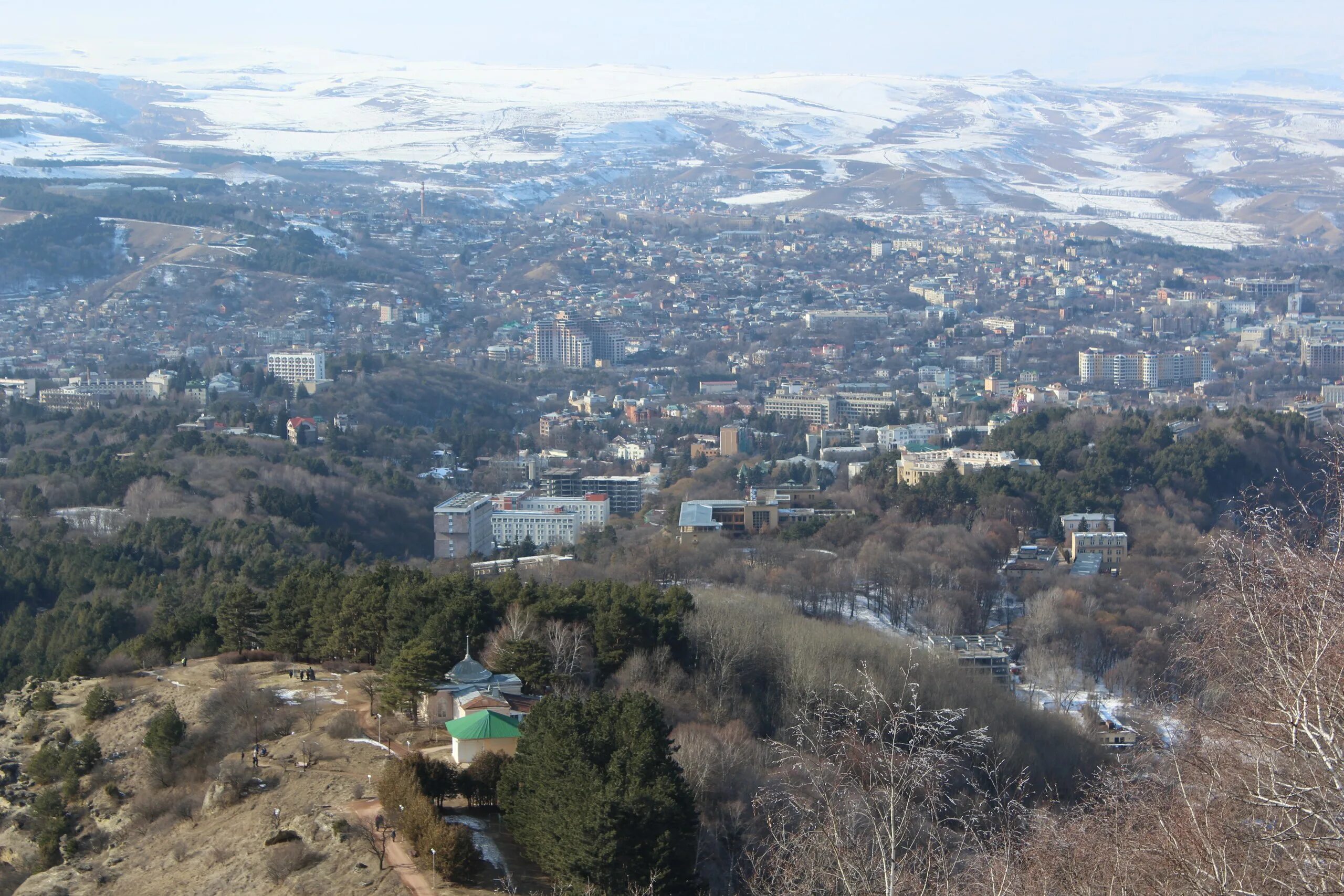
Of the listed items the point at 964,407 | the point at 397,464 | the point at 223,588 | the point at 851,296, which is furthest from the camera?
the point at 851,296

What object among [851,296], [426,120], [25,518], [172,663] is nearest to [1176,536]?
[172,663]

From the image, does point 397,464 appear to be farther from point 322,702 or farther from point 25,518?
point 322,702

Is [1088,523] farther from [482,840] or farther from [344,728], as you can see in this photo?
[482,840]

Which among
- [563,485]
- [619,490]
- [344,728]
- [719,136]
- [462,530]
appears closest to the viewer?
[344,728]

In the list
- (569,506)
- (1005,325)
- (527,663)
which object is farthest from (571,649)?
(1005,325)

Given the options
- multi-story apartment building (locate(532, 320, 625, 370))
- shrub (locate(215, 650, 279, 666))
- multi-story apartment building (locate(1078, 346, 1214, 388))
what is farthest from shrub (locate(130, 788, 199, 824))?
multi-story apartment building (locate(1078, 346, 1214, 388))

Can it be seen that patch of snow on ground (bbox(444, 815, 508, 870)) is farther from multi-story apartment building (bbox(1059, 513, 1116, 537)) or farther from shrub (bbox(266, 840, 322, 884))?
multi-story apartment building (bbox(1059, 513, 1116, 537))
